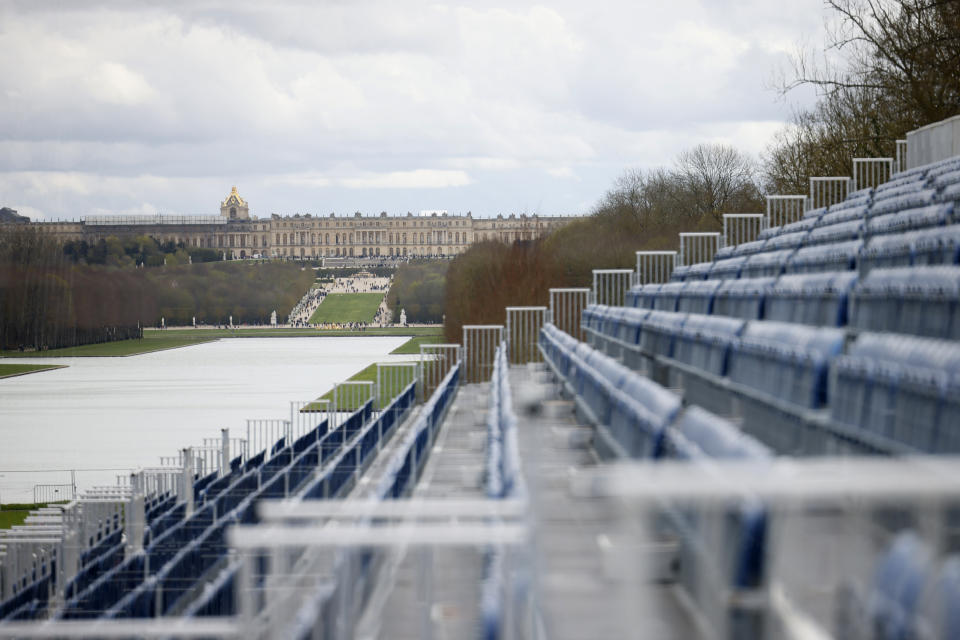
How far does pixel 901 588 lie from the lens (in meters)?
2.05

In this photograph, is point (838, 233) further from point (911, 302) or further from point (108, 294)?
point (108, 294)

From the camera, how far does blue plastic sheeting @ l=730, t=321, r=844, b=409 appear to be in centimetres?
478

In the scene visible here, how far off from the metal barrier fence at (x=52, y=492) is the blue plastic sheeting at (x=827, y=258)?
44.2 ft

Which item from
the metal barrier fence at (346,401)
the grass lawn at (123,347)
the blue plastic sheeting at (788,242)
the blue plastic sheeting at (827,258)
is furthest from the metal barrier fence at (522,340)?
the grass lawn at (123,347)

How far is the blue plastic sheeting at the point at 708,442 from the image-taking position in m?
3.15

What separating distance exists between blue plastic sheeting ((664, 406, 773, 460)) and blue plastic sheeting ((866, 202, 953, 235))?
4.56 m

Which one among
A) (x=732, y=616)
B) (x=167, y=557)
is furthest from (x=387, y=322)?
(x=732, y=616)

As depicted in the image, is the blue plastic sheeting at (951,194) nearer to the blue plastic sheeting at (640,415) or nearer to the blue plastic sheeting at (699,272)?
the blue plastic sheeting at (699,272)

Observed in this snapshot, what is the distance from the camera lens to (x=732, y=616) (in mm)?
2379

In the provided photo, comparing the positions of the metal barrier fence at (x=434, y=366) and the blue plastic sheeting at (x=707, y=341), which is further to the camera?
the metal barrier fence at (x=434, y=366)

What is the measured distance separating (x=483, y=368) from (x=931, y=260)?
31.1ft

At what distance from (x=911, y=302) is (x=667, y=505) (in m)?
3.56

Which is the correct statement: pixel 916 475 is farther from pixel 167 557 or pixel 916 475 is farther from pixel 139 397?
pixel 139 397

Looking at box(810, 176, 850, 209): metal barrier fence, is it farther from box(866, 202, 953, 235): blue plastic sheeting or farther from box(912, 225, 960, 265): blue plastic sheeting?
box(912, 225, 960, 265): blue plastic sheeting
